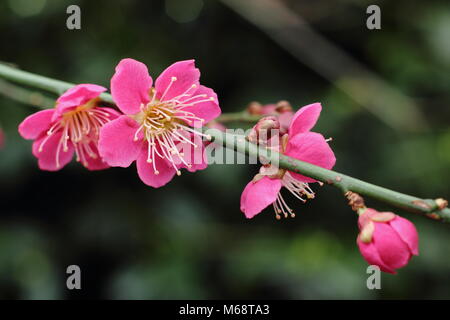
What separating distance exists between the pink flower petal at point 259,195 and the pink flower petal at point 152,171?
182mm

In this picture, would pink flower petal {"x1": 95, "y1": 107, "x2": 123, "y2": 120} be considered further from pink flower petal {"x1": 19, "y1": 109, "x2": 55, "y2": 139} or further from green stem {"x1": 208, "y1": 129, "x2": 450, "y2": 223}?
green stem {"x1": 208, "y1": 129, "x2": 450, "y2": 223}

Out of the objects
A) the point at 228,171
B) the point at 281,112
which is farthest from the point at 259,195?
the point at 228,171

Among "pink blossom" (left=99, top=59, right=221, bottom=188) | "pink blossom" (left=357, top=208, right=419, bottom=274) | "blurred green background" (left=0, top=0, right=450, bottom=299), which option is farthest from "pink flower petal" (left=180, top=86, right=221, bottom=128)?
"blurred green background" (left=0, top=0, right=450, bottom=299)

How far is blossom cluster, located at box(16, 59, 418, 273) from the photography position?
95cm

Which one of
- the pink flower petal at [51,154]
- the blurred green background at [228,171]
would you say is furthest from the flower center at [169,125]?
the blurred green background at [228,171]

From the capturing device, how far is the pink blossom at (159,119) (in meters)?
1.00

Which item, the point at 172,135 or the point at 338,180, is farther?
the point at 172,135

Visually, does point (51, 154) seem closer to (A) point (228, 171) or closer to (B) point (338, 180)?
(B) point (338, 180)

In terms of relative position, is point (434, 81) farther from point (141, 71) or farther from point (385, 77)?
point (141, 71)

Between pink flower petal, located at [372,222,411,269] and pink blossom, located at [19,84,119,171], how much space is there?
0.57 metres

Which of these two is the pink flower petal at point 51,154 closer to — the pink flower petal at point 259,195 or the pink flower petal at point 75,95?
the pink flower petal at point 75,95

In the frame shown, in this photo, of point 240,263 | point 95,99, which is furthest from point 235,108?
point 95,99

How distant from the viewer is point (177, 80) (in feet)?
3.49

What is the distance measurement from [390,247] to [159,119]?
1.78 ft
